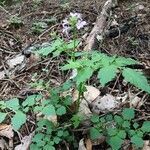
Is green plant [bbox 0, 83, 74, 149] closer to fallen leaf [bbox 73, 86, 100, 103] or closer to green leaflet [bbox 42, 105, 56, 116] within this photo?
green leaflet [bbox 42, 105, 56, 116]

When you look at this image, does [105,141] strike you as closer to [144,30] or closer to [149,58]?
[149,58]

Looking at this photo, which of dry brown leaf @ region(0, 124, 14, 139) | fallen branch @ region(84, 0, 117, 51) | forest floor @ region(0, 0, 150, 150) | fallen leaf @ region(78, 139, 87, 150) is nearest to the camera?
fallen leaf @ region(78, 139, 87, 150)

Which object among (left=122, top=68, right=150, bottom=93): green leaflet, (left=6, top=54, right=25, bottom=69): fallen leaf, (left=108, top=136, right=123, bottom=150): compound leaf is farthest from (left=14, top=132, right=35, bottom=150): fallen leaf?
(left=6, top=54, right=25, bottom=69): fallen leaf

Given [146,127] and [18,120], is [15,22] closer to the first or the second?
[18,120]

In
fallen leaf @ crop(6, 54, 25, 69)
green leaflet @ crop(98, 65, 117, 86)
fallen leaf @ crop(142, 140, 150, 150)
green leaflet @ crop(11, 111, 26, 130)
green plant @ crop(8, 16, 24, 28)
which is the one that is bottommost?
fallen leaf @ crop(142, 140, 150, 150)

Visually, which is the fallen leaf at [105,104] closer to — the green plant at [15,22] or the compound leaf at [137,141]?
the compound leaf at [137,141]

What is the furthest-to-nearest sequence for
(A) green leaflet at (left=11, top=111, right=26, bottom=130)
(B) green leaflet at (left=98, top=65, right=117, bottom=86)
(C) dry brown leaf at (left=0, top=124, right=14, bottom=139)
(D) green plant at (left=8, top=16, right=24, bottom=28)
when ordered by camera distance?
(D) green plant at (left=8, top=16, right=24, bottom=28)
(C) dry brown leaf at (left=0, top=124, right=14, bottom=139)
(A) green leaflet at (left=11, top=111, right=26, bottom=130)
(B) green leaflet at (left=98, top=65, right=117, bottom=86)
